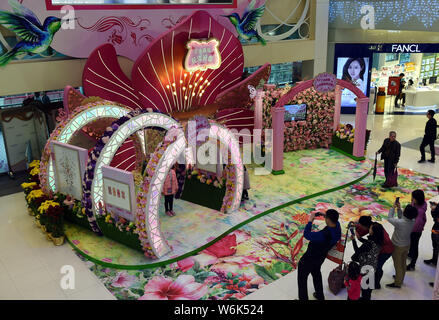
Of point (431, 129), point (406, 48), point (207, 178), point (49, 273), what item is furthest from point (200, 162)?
point (406, 48)

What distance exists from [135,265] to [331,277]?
10.1 feet

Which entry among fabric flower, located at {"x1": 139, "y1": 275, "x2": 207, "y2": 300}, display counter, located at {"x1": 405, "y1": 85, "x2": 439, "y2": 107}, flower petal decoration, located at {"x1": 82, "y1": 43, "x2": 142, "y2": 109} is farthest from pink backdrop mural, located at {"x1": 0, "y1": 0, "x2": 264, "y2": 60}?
display counter, located at {"x1": 405, "y1": 85, "x2": 439, "y2": 107}

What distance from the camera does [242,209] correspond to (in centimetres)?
867

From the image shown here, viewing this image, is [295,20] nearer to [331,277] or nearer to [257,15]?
[257,15]

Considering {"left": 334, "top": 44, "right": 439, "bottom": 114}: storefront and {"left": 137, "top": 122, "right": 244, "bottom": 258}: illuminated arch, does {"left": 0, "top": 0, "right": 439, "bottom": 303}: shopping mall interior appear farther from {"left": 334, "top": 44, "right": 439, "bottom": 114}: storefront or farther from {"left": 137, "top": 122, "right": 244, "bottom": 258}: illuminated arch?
{"left": 334, "top": 44, "right": 439, "bottom": 114}: storefront

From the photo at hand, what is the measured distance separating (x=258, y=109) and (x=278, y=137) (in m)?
1.25

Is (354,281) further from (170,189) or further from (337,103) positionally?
(337,103)

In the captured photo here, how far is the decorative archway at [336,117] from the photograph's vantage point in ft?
34.4

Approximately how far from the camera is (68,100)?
31.5 feet

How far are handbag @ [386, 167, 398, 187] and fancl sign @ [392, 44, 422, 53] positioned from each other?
8.02 m

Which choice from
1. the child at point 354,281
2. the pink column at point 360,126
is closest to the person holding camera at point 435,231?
the child at point 354,281

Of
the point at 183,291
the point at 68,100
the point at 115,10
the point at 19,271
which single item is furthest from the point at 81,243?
the point at 115,10

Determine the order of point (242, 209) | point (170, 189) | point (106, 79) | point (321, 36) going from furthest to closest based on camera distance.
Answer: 1. point (321, 36)
2. point (106, 79)
3. point (242, 209)
4. point (170, 189)

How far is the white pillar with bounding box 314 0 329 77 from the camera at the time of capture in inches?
633
